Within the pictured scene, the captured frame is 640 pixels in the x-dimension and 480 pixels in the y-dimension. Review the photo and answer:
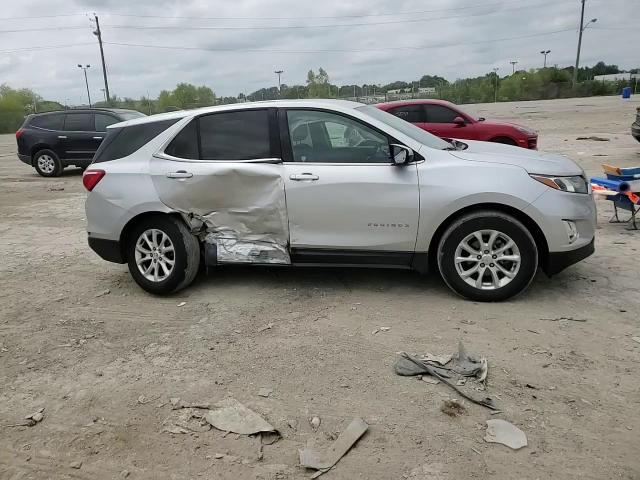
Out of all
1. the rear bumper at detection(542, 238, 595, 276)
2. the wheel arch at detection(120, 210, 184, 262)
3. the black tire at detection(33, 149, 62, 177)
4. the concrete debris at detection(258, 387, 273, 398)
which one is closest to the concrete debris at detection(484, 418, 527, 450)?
the concrete debris at detection(258, 387, 273, 398)

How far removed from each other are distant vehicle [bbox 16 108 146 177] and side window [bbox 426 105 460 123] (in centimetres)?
755

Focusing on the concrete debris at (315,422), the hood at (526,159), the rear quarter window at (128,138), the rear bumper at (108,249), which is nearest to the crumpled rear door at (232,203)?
the rear quarter window at (128,138)

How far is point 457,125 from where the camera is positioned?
452 inches

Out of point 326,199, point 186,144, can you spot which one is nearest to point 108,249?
point 186,144

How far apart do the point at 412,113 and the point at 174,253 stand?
8144mm

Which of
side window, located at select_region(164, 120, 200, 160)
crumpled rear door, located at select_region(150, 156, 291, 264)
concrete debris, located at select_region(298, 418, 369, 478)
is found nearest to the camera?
concrete debris, located at select_region(298, 418, 369, 478)

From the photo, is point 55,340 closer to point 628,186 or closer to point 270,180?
point 270,180

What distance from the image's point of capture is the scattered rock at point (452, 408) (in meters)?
3.10

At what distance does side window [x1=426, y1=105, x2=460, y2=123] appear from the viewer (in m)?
11.6

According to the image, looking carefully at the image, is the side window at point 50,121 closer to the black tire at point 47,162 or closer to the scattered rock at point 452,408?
the black tire at point 47,162

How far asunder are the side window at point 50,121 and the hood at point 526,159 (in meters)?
12.4

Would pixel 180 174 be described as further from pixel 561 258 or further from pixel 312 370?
pixel 561 258

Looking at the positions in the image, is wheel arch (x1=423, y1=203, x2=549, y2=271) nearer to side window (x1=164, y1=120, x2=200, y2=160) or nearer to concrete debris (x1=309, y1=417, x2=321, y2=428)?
concrete debris (x1=309, y1=417, x2=321, y2=428)

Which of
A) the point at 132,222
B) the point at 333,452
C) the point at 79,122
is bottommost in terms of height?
the point at 333,452
